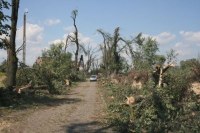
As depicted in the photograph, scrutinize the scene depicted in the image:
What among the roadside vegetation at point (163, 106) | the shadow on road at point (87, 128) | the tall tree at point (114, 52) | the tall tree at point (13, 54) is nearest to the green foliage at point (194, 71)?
the roadside vegetation at point (163, 106)

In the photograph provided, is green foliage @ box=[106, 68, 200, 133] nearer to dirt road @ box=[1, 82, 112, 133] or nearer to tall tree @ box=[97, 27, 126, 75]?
dirt road @ box=[1, 82, 112, 133]

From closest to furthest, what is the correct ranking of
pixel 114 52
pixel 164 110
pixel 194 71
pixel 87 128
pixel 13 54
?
pixel 87 128 < pixel 164 110 < pixel 194 71 < pixel 13 54 < pixel 114 52

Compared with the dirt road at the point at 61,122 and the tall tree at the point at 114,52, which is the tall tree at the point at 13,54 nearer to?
the dirt road at the point at 61,122

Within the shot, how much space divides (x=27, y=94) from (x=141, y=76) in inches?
311

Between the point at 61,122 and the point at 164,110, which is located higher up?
the point at 164,110

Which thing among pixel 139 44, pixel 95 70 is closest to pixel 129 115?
pixel 139 44

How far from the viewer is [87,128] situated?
1570 cm

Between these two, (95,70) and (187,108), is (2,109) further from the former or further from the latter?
(95,70)

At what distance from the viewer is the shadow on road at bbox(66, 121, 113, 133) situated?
15062 mm

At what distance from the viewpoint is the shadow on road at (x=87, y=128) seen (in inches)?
593

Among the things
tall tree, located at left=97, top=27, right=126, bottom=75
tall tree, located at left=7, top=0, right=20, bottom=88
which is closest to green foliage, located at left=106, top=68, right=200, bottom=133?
tall tree, located at left=7, top=0, right=20, bottom=88

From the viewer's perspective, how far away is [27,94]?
26719mm

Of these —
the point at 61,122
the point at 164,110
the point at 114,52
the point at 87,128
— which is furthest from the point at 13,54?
the point at 114,52

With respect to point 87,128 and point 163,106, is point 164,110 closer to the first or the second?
point 163,106
